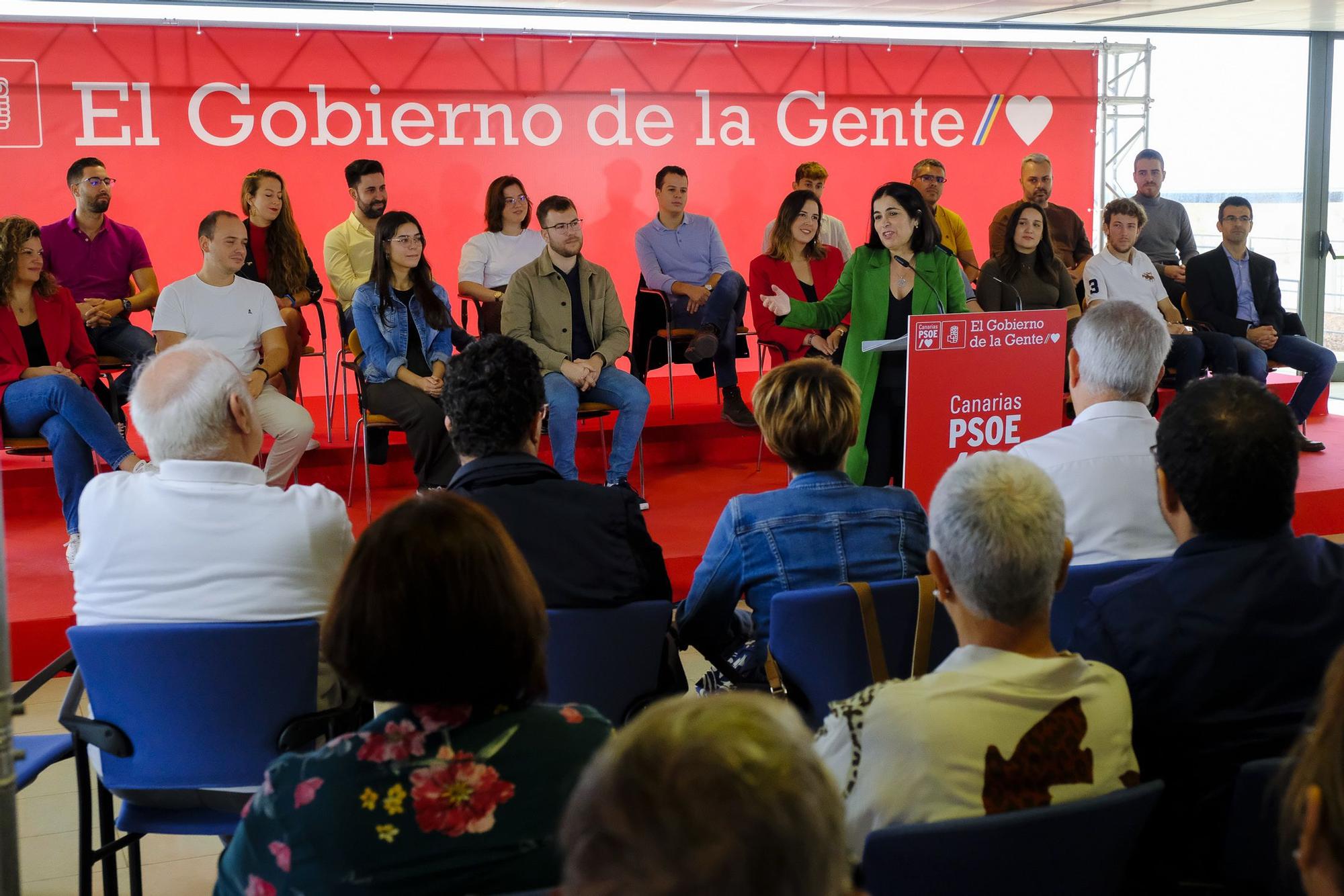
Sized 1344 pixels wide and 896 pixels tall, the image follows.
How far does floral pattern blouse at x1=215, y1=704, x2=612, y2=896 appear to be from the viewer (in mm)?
1248

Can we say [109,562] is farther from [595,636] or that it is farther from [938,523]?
[938,523]

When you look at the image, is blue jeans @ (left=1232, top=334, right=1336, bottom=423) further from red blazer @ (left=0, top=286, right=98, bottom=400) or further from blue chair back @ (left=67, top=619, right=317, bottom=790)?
blue chair back @ (left=67, top=619, right=317, bottom=790)

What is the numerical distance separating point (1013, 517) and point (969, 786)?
0.39m

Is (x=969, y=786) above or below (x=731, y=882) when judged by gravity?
below

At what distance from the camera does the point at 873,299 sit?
188 inches

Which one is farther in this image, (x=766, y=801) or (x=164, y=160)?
(x=164, y=160)

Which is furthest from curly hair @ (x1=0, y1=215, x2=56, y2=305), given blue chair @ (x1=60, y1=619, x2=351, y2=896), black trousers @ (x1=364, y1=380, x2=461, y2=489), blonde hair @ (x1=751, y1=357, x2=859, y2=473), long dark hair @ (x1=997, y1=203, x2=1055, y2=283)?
long dark hair @ (x1=997, y1=203, x2=1055, y2=283)

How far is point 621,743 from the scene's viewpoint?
816mm

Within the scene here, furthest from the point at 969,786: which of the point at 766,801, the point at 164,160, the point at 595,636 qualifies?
the point at 164,160

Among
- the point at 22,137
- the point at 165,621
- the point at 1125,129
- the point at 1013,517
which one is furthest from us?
the point at 1125,129

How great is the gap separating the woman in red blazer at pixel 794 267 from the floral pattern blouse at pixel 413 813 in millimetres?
4702

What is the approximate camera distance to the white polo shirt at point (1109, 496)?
8.63 feet

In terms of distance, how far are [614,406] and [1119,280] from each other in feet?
9.47

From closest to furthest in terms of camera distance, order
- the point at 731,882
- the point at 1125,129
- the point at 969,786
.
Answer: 1. the point at 731,882
2. the point at 969,786
3. the point at 1125,129
